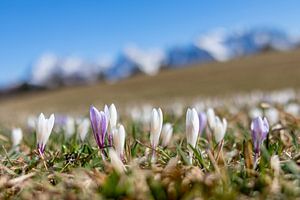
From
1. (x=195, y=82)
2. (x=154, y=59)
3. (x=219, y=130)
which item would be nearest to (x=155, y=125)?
(x=219, y=130)

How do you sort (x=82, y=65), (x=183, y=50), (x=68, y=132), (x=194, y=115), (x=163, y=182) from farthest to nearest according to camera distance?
(x=183, y=50)
(x=82, y=65)
(x=68, y=132)
(x=194, y=115)
(x=163, y=182)

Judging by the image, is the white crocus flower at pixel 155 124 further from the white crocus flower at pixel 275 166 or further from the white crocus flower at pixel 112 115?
the white crocus flower at pixel 275 166

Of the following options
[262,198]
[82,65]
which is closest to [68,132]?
[262,198]

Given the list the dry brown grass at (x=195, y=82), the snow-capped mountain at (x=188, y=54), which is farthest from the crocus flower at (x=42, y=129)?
the snow-capped mountain at (x=188, y=54)

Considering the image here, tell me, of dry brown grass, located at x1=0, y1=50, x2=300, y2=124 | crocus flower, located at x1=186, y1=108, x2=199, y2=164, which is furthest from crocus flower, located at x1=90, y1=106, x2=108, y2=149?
dry brown grass, located at x1=0, y1=50, x2=300, y2=124

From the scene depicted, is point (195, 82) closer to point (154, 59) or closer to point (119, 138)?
point (119, 138)

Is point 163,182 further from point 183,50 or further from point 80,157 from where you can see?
point 183,50

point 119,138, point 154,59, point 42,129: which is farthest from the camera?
point 154,59

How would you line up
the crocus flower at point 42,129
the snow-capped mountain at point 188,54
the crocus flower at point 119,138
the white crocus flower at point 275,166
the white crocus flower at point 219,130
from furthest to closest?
1. the snow-capped mountain at point 188,54
2. the white crocus flower at point 219,130
3. the crocus flower at point 42,129
4. the crocus flower at point 119,138
5. the white crocus flower at point 275,166
